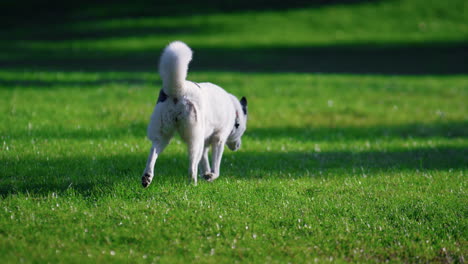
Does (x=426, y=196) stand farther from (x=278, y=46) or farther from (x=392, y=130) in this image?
(x=278, y=46)

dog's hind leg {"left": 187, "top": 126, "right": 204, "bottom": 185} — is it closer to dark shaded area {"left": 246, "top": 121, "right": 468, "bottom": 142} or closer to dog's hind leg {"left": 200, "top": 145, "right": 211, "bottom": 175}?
dog's hind leg {"left": 200, "top": 145, "right": 211, "bottom": 175}

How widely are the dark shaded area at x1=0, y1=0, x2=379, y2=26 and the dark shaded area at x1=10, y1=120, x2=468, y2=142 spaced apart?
101 feet

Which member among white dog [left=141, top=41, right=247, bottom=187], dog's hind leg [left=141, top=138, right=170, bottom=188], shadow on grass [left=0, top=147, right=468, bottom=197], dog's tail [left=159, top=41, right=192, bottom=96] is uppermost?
dog's tail [left=159, top=41, right=192, bottom=96]

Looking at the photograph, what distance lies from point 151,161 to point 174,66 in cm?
127

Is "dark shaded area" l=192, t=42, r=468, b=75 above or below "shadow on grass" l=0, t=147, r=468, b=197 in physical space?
below

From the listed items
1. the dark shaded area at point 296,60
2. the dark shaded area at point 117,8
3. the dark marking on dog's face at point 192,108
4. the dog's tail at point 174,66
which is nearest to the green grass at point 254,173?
the dark shaded area at point 296,60

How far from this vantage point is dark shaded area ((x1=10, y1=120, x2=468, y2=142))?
10.7m

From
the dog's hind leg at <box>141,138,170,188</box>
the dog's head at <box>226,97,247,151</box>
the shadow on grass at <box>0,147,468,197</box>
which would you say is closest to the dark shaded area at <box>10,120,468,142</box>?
the shadow on grass at <box>0,147,468,197</box>

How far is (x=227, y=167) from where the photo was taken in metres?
9.15

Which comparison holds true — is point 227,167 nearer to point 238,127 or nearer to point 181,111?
point 238,127

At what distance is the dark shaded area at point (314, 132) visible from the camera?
10.7 meters

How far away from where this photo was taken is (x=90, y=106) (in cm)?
1423

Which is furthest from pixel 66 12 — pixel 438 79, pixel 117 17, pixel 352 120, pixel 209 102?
pixel 209 102

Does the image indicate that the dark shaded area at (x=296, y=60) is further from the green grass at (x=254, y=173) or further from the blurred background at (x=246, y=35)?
the green grass at (x=254, y=173)
